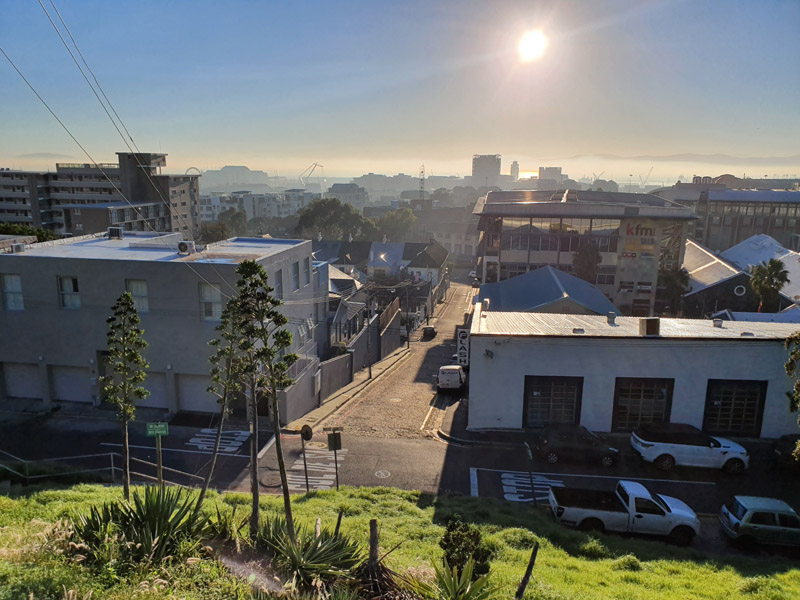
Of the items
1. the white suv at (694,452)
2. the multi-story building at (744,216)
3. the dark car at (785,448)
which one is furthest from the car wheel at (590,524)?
the multi-story building at (744,216)

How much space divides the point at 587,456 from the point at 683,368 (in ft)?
17.1

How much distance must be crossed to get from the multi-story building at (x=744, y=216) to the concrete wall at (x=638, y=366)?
73.1 m

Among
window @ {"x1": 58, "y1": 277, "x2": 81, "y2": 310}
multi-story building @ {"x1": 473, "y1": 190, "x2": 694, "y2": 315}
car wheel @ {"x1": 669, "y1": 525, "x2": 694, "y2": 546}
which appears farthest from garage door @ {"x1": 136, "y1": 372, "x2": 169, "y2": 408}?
multi-story building @ {"x1": 473, "y1": 190, "x2": 694, "y2": 315}

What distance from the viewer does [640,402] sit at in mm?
20766

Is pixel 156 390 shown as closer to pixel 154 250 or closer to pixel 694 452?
pixel 154 250

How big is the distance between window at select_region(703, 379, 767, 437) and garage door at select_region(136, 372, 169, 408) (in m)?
21.5

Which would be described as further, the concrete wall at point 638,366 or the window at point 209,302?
the window at point 209,302

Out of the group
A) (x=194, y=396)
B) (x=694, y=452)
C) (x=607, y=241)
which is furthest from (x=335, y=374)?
(x=607, y=241)

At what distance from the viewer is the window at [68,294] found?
78.9 feet

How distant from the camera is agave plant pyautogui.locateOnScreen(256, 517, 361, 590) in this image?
797 centimetres

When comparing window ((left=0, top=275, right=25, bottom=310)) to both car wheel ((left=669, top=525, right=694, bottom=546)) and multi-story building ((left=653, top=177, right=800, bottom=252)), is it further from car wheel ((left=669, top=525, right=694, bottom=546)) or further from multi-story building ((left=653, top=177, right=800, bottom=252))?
multi-story building ((left=653, top=177, right=800, bottom=252))

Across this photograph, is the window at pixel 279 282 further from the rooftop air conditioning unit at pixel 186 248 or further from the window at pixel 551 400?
the window at pixel 551 400

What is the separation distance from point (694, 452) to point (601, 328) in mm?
5555

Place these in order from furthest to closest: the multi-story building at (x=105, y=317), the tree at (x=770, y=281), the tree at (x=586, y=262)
→ the tree at (x=586, y=262), the tree at (x=770, y=281), the multi-story building at (x=105, y=317)
